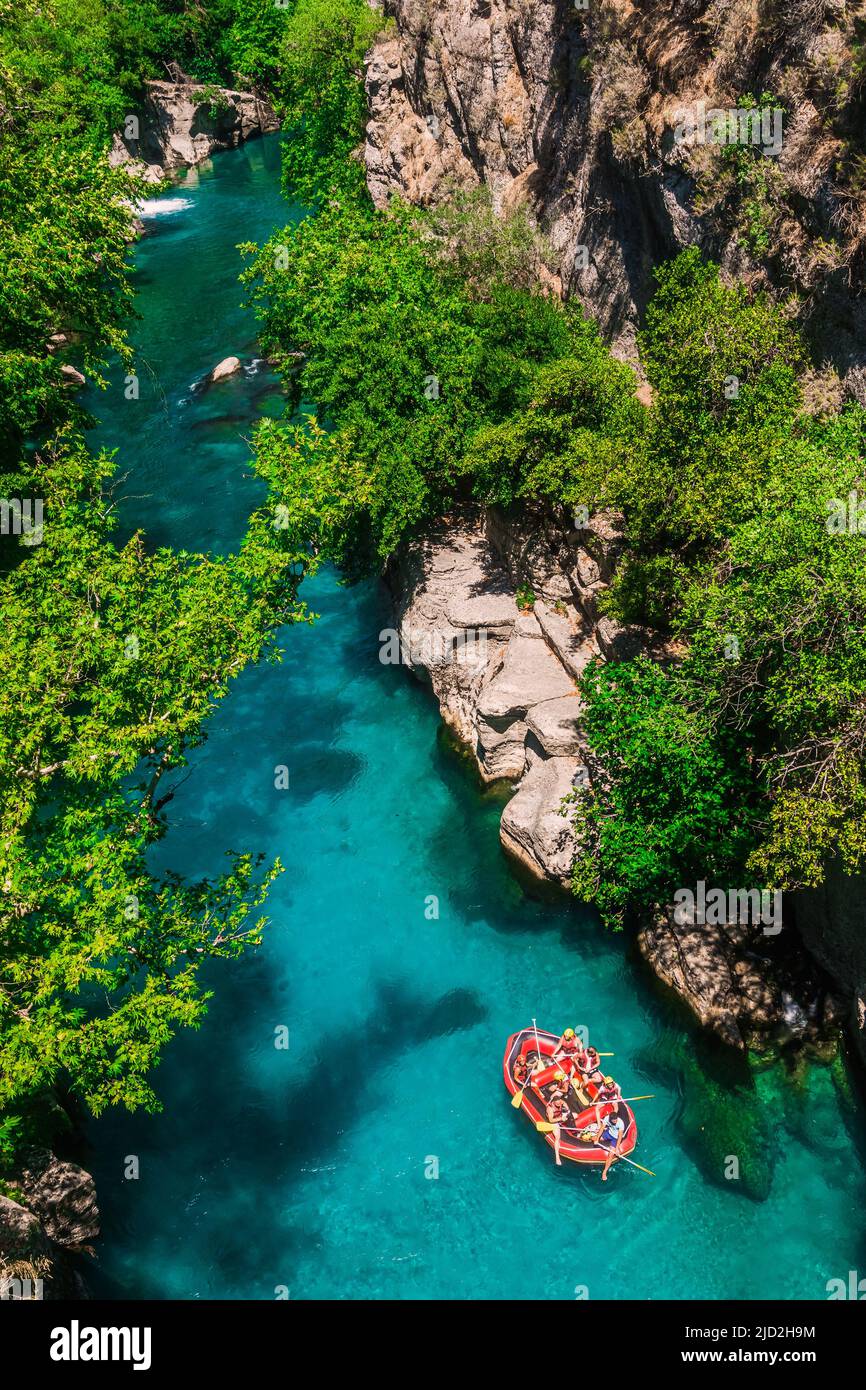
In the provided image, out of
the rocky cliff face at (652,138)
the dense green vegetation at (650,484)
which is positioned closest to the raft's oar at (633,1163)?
the dense green vegetation at (650,484)

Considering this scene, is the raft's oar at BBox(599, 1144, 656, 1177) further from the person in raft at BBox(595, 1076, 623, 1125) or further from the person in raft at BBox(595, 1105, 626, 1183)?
the person in raft at BBox(595, 1076, 623, 1125)

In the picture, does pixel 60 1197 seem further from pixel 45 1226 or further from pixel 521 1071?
pixel 521 1071

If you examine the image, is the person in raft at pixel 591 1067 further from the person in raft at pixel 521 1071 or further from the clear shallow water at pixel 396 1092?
the person in raft at pixel 521 1071

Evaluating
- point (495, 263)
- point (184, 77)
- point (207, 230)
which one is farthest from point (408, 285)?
point (184, 77)

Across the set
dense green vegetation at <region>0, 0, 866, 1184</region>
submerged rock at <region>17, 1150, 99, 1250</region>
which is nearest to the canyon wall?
dense green vegetation at <region>0, 0, 866, 1184</region>

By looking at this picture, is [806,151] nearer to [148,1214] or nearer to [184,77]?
[148,1214]

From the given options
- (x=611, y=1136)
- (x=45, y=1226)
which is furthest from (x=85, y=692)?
(x=611, y=1136)
